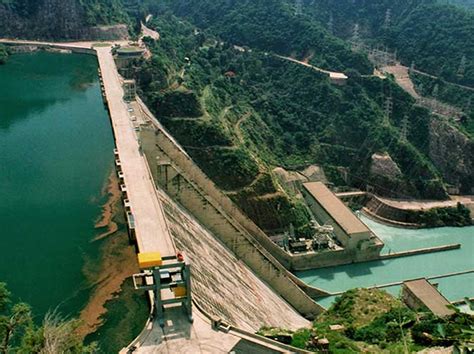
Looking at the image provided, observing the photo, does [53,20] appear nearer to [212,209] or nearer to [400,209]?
[212,209]

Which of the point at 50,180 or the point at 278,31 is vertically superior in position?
the point at 278,31

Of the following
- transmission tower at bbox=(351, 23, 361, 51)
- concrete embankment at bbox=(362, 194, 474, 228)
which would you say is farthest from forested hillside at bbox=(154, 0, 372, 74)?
concrete embankment at bbox=(362, 194, 474, 228)

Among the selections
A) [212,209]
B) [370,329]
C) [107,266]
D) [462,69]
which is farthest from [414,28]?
[107,266]

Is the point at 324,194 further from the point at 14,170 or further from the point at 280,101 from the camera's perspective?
the point at 14,170

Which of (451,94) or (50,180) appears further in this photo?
(451,94)

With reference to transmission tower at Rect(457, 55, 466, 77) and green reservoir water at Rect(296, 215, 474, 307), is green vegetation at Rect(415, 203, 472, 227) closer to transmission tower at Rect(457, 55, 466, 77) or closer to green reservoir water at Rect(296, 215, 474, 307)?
green reservoir water at Rect(296, 215, 474, 307)

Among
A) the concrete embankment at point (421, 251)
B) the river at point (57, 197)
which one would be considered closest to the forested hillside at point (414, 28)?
the concrete embankment at point (421, 251)
